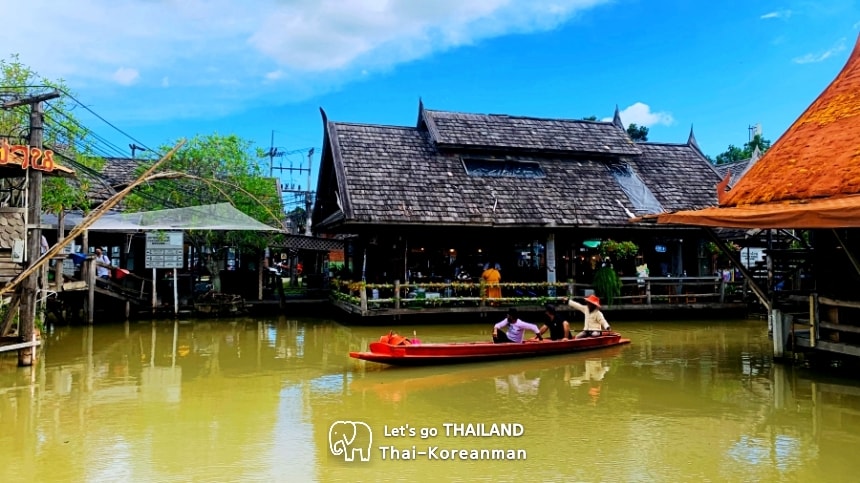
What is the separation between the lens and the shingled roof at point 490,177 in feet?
48.3

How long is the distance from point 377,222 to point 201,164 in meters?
5.68

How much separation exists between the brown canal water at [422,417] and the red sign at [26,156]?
115 inches

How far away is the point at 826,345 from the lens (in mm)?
8711

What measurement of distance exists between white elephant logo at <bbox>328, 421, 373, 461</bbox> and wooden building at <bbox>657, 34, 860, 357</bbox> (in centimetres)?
573

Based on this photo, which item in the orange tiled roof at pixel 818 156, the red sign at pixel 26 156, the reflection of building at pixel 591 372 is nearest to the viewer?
the red sign at pixel 26 156

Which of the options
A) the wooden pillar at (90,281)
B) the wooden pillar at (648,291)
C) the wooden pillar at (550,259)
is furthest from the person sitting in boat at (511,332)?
the wooden pillar at (90,281)

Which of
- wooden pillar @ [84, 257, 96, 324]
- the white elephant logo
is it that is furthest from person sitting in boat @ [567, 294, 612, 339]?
wooden pillar @ [84, 257, 96, 324]

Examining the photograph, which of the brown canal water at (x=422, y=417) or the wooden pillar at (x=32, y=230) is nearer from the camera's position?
the brown canal water at (x=422, y=417)

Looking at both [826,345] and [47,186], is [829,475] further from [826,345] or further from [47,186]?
[47,186]

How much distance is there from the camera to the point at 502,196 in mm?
15609

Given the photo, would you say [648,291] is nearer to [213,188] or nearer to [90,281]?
[213,188]

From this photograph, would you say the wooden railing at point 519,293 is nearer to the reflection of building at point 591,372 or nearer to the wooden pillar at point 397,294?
the wooden pillar at point 397,294

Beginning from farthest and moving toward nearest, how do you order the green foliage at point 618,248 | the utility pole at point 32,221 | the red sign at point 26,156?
the green foliage at point 618,248 < the utility pole at point 32,221 < the red sign at point 26,156

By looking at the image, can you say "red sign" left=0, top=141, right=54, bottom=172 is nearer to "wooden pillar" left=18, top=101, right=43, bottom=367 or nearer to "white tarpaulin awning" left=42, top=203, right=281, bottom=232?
"wooden pillar" left=18, top=101, right=43, bottom=367
